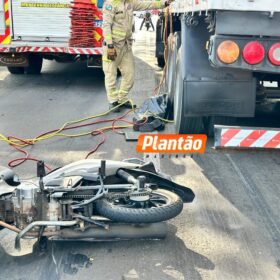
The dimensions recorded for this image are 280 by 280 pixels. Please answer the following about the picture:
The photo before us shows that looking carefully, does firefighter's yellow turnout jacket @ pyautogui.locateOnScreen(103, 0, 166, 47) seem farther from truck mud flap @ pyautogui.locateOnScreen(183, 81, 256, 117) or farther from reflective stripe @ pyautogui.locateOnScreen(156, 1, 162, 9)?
truck mud flap @ pyautogui.locateOnScreen(183, 81, 256, 117)

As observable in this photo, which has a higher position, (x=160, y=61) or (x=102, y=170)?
(x=102, y=170)

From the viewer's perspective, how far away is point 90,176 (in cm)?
346

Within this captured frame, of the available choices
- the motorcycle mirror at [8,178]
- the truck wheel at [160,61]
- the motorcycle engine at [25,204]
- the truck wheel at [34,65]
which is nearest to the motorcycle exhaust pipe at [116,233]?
the motorcycle engine at [25,204]

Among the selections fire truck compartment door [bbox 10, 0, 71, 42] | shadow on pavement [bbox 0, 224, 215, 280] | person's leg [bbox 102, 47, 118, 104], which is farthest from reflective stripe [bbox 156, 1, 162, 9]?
shadow on pavement [bbox 0, 224, 215, 280]

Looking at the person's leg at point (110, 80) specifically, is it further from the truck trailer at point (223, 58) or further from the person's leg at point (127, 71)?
the truck trailer at point (223, 58)

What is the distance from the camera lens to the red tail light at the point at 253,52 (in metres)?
3.91

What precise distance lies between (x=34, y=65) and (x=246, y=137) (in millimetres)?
8347

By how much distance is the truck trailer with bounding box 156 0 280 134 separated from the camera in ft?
12.5

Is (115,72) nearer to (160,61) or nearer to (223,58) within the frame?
(160,61)

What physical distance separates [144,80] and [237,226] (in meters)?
7.15

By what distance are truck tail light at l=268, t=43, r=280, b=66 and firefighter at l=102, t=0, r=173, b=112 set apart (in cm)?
385

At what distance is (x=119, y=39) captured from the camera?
795 centimetres

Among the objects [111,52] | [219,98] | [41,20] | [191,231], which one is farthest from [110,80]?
[191,231]

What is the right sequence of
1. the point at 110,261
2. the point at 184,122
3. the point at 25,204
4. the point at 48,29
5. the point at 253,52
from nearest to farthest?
Result: the point at 25,204 → the point at 110,261 → the point at 253,52 → the point at 184,122 → the point at 48,29
